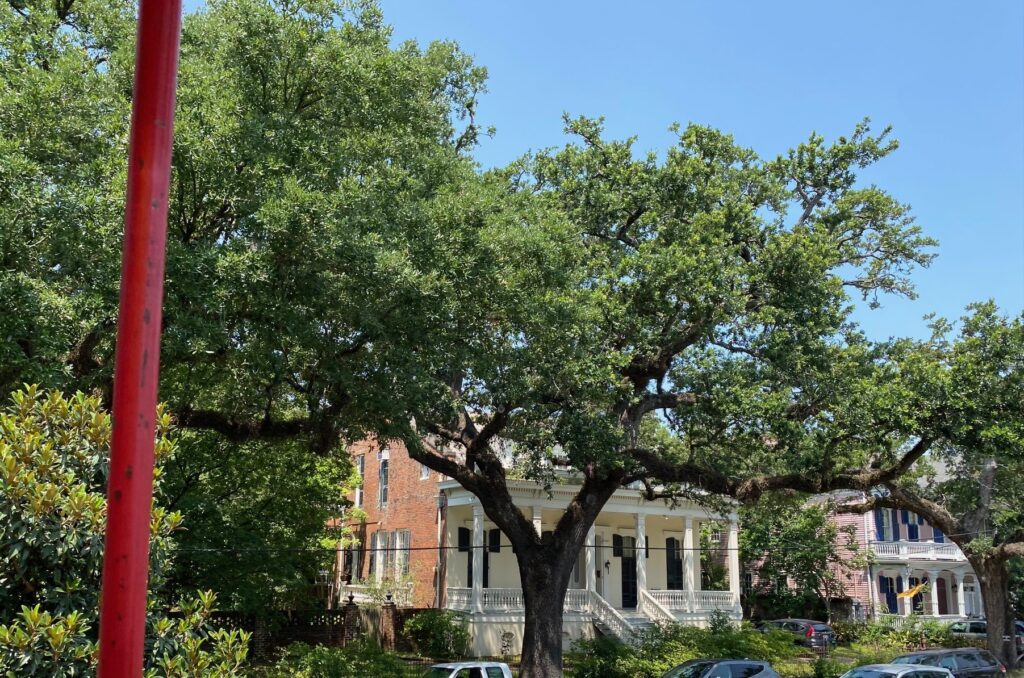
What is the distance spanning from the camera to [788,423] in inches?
782

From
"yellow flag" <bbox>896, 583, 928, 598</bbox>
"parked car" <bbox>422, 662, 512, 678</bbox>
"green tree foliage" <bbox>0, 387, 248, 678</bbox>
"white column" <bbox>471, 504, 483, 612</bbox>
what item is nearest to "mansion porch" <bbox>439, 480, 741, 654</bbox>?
"white column" <bbox>471, 504, 483, 612</bbox>

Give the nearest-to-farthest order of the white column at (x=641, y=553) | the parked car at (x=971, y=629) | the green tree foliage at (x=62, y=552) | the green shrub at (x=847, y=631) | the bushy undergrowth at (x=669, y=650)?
the green tree foliage at (x=62, y=552) < the bushy undergrowth at (x=669, y=650) < the white column at (x=641, y=553) < the parked car at (x=971, y=629) < the green shrub at (x=847, y=631)

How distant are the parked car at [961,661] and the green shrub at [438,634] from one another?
13.5 metres

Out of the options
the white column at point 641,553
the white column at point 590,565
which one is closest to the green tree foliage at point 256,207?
the white column at point 590,565

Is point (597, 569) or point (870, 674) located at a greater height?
point (597, 569)

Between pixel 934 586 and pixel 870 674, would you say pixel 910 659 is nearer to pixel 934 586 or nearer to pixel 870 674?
pixel 870 674

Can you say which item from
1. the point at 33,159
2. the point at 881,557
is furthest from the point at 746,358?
the point at 881,557

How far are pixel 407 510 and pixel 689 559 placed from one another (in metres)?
11.9

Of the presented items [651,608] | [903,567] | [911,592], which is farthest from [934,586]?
[651,608]

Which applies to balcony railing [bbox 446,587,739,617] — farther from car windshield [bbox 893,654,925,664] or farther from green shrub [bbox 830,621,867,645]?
car windshield [bbox 893,654,925,664]

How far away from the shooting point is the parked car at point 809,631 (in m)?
38.2

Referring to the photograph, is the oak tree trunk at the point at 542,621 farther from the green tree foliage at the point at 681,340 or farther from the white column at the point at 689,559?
the white column at the point at 689,559

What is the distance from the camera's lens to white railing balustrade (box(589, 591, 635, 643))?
33781 mm

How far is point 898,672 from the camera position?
19391 millimetres
